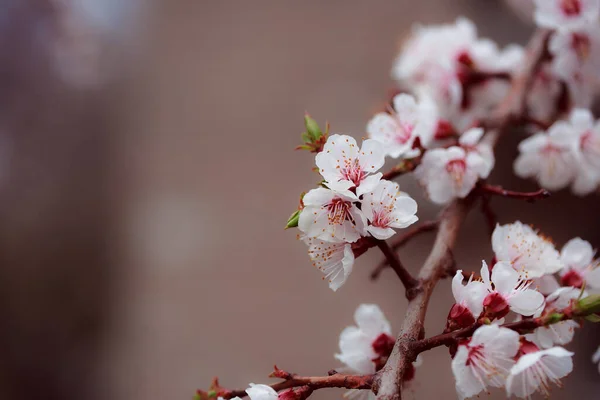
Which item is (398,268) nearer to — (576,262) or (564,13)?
(576,262)

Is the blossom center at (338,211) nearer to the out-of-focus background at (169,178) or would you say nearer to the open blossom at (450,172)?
the open blossom at (450,172)

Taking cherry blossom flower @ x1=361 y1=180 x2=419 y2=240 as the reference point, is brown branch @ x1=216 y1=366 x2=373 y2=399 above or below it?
below

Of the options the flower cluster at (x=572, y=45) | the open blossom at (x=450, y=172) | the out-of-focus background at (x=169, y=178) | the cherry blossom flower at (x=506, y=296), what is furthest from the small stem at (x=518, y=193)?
the out-of-focus background at (x=169, y=178)

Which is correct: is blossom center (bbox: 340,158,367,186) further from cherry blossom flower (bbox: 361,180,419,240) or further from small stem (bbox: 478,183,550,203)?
small stem (bbox: 478,183,550,203)

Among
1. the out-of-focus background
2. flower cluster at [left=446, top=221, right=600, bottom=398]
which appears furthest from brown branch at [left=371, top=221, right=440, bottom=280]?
the out-of-focus background

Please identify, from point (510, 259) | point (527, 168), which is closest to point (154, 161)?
point (527, 168)

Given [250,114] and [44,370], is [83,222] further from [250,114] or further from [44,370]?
[250,114]
